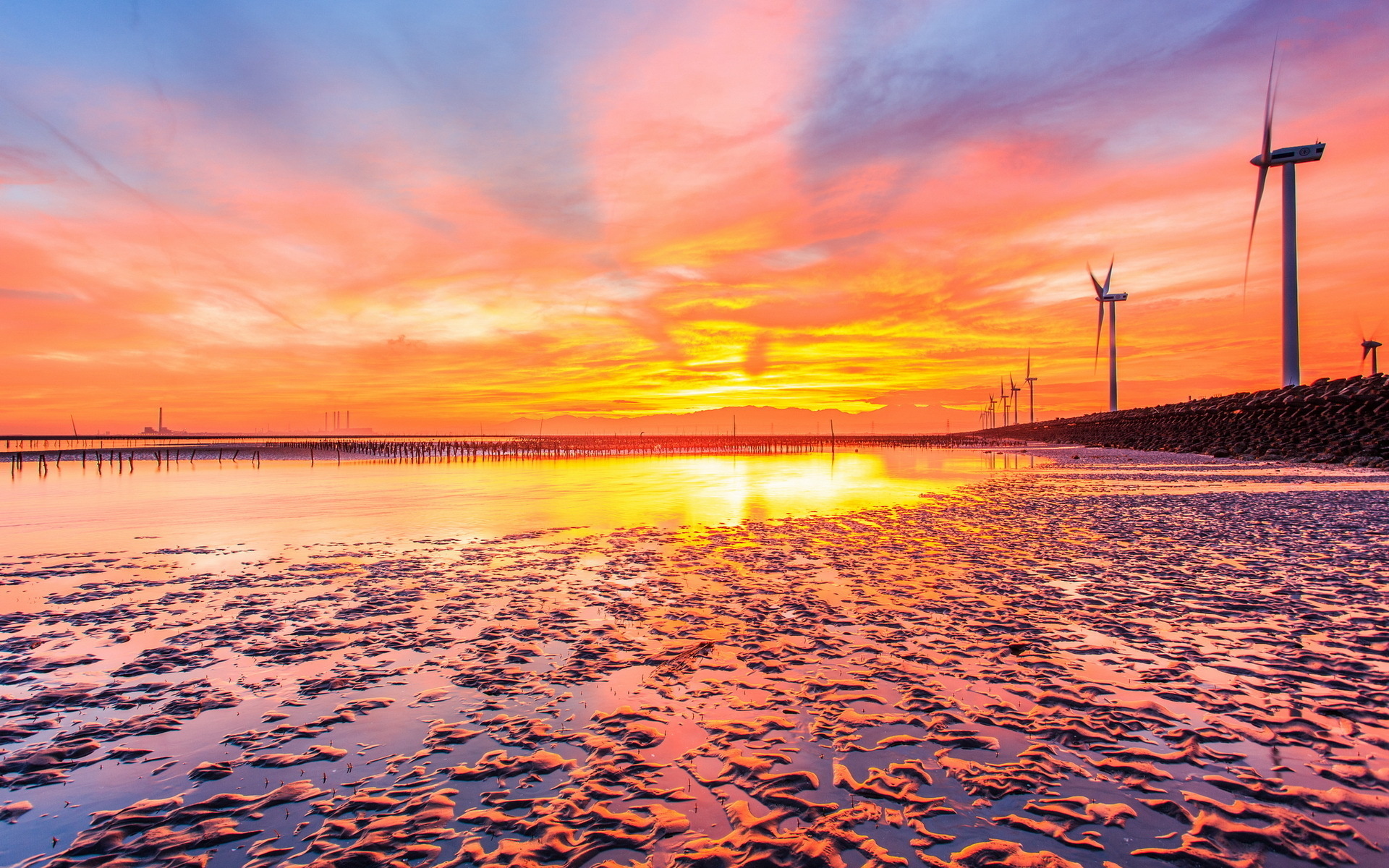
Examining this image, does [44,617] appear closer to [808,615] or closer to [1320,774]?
[808,615]

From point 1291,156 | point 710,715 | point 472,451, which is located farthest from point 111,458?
point 1291,156

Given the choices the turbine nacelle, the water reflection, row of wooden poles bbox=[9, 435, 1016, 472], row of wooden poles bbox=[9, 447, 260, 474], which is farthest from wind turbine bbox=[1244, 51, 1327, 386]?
row of wooden poles bbox=[9, 447, 260, 474]

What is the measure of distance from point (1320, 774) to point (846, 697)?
3338 millimetres

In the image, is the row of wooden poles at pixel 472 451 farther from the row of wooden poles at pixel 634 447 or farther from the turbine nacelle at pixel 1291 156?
the turbine nacelle at pixel 1291 156

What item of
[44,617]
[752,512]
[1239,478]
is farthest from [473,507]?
[1239,478]

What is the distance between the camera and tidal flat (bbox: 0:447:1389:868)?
13.2 feet

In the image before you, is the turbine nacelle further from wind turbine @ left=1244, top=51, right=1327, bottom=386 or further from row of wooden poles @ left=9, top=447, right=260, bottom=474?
row of wooden poles @ left=9, top=447, right=260, bottom=474

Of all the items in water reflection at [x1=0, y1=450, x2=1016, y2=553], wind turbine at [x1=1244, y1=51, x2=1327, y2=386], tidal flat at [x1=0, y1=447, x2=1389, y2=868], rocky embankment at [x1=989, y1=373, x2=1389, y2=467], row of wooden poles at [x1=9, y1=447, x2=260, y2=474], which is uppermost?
wind turbine at [x1=1244, y1=51, x2=1327, y2=386]

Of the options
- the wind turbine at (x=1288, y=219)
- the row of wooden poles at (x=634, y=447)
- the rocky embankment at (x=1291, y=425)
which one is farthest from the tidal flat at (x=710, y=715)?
the row of wooden poles at (x=634, y=447)

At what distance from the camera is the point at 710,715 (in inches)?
228

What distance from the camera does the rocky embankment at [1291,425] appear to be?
1373 inches

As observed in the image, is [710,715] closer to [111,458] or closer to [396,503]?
[396,503]

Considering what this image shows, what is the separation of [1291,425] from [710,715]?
171 ft

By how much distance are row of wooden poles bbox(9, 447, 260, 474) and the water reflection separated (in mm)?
24789
